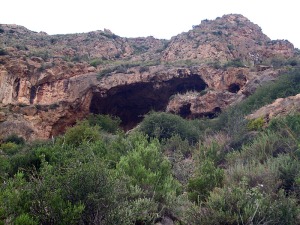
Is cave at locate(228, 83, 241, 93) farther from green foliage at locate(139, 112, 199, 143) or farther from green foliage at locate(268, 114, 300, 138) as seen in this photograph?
green foliage at locate(268, 114, 300, 138)

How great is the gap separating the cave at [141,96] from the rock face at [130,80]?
0.24ft

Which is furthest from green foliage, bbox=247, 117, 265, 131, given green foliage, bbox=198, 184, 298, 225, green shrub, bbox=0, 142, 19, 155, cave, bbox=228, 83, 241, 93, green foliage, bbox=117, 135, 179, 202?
green shrub, bbox=0, 142, 19, 155

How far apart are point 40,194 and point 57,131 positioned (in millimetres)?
19871

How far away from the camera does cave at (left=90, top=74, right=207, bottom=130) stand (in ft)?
95.2

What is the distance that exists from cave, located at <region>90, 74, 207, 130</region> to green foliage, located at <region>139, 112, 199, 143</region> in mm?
5392

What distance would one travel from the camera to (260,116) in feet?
62.8

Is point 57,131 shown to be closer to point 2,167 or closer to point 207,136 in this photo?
point 207,136

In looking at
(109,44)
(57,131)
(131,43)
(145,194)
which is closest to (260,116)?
(145,194)

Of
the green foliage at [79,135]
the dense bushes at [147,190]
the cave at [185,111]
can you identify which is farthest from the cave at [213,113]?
the dense bushes at [147,190]

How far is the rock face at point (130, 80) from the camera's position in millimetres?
26297

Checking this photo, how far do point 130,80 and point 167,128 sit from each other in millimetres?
7721

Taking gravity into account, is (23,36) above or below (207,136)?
above

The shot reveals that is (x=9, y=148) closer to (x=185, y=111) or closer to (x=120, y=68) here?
(x=120, y=68)

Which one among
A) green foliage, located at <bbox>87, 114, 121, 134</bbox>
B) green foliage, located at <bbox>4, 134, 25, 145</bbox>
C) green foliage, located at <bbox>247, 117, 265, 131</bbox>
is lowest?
green foliage, located at <bbox>4, 134, 25, 145</bbox>
